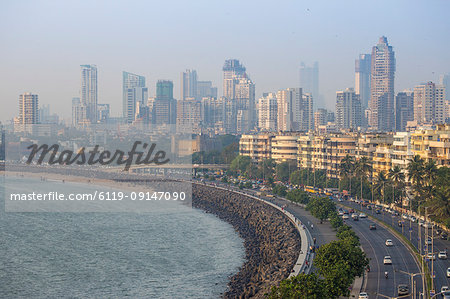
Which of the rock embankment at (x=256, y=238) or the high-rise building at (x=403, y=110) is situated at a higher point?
the high-rise building at (x=403, y=110)

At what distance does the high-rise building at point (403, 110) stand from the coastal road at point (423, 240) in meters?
106

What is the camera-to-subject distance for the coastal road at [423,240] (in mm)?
23891

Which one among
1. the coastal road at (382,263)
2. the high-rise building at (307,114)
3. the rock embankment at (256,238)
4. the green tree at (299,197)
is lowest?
the rock embankment at (256,238)

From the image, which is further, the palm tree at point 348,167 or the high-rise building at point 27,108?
the high-rise building at point 27,108

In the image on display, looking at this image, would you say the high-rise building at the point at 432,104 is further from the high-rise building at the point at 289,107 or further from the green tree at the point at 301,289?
the green tree at the point at 301,289

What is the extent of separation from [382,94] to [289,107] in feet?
97.4

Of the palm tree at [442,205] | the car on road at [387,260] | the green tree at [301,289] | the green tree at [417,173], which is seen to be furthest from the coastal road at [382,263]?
the green tree at [301,289]

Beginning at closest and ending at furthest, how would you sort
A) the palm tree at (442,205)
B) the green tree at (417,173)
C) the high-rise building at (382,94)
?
the palm tree at (442,205) < the green tree at (417,173) < the high-rise building at (382,94)

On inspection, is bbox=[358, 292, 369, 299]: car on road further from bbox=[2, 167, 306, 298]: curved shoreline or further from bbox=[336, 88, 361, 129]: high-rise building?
bbox=[336, 88, 361, 129]: high-rise building

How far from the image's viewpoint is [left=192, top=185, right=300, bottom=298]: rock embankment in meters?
26.8

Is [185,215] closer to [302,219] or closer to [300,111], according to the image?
[302,219]

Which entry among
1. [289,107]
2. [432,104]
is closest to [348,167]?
[432,104]

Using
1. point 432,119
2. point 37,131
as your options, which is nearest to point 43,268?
point 432,119

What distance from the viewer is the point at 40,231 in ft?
146
